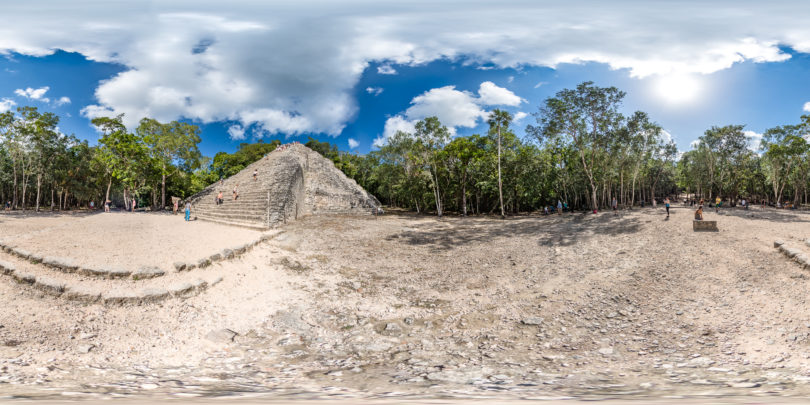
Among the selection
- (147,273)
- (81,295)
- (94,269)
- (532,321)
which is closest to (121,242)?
(94,269)

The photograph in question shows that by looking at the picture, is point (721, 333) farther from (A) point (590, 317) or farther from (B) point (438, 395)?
(B) point (438, 395)

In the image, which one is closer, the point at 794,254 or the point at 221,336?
the point at 221,336

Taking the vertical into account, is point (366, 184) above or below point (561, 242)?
above

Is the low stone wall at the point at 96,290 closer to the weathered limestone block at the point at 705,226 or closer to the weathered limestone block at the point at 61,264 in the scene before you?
the weathered limestone block at the point at 61,264

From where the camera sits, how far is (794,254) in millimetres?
8203

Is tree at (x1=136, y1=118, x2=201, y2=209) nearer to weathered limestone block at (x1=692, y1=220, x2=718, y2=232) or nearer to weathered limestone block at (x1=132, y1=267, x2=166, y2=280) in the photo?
weathered limestone block at (x1=132, y1=267, x2=166, y2=280)

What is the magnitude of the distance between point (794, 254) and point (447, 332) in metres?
9.64

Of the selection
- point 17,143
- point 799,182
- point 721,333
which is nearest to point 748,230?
point 721,333

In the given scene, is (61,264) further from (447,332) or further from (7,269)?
(447,332)

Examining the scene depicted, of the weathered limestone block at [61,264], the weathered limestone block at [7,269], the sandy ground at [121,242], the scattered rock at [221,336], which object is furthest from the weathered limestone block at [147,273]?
the scattered rock at [221,336]

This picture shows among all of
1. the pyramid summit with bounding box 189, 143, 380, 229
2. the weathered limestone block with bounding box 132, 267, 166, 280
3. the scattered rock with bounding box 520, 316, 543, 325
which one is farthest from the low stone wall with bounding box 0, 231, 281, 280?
the scattered rock with bounding box 520, 316, 543, 325

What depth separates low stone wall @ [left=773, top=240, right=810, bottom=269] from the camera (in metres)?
7.68

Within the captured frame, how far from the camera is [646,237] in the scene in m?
12.3

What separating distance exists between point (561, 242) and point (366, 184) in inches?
1487
